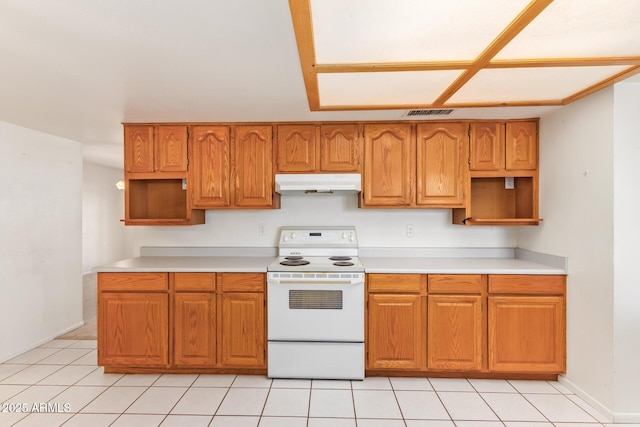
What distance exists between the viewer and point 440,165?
9.68 feet

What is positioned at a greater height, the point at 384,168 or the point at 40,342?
the point at 384,168

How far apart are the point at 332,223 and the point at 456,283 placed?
4.13 ft

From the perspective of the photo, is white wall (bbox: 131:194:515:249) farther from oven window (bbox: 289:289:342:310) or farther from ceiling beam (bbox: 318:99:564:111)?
ceiling beam (bbox: 318:99:564:111)

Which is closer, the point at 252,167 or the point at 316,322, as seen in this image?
the point at 316,322

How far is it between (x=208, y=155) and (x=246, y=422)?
2164 millimetres

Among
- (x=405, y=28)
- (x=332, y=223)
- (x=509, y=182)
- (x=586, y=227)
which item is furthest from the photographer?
(x=332, y=223)

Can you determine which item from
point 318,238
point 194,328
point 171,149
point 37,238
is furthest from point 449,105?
point 37,238

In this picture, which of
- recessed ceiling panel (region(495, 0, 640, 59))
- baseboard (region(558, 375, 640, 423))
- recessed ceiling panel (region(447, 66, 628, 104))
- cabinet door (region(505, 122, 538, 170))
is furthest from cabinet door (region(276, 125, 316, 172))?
baseboard (region(558, 375, 640, 423))

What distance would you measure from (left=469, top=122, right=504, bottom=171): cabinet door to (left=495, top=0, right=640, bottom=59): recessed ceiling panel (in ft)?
3.98

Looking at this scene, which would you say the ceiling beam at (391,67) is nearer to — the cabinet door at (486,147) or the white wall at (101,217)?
the cabinet door at (486,147)

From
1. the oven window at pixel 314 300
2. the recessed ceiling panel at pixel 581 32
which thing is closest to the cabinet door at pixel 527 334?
the oven window at pixel 314 300

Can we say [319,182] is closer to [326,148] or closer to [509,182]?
[326,148]

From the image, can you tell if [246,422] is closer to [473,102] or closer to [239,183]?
[239,183]

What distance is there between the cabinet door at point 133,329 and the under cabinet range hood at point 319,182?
4.48 ft
